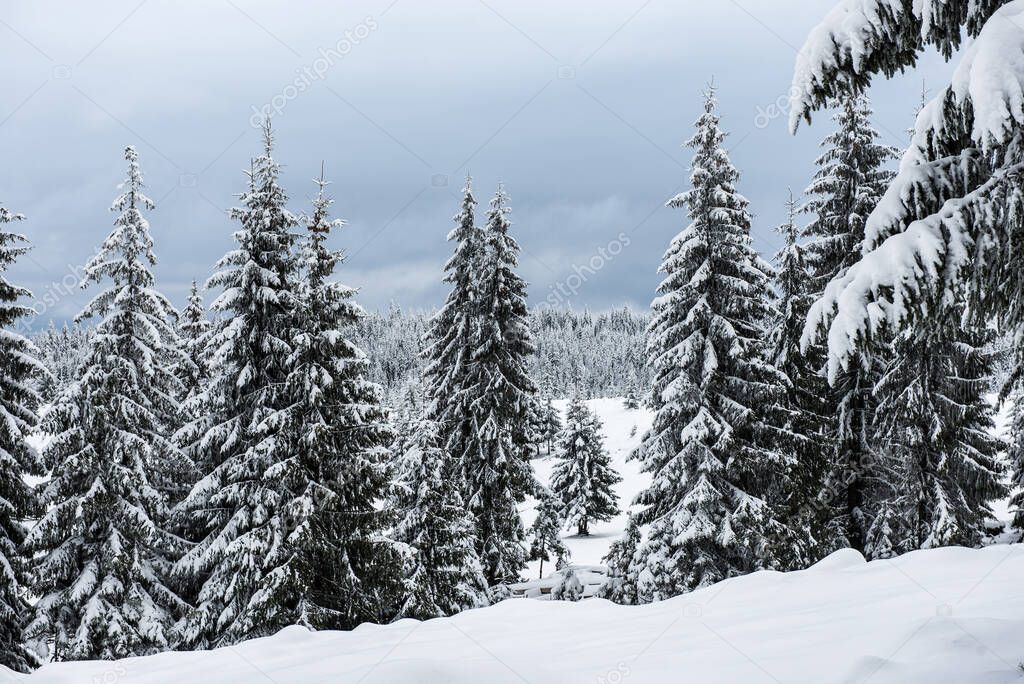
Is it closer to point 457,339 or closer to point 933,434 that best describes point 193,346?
point 457,339

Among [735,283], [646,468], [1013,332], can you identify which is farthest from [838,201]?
[1013,332]

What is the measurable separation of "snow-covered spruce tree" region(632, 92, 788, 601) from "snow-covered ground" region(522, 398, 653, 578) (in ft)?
6.17

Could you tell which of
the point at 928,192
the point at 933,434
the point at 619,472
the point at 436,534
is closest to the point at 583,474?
the point at 619,472

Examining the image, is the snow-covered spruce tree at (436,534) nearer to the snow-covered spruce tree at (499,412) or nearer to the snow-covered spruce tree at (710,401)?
the snow-covered spruce tree at (499,412)

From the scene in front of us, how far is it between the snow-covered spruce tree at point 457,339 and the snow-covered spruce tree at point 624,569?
5821 mm

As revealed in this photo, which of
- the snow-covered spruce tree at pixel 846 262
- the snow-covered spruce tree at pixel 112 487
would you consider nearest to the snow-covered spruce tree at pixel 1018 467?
the snow-covered spruce tree at pixel 846 262

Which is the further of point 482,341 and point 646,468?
point 482,341

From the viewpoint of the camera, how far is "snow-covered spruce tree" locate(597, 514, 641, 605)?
1794cm

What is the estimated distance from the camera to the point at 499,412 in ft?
71.2

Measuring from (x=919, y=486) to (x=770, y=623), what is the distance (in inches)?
543

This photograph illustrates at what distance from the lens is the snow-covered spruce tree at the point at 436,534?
18641mm

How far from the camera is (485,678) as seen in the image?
208 inches

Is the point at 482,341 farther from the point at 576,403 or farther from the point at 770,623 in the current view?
the point at 576,403

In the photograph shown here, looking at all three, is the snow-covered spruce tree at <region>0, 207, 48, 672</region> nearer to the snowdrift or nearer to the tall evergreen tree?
the tall evergreen tree
